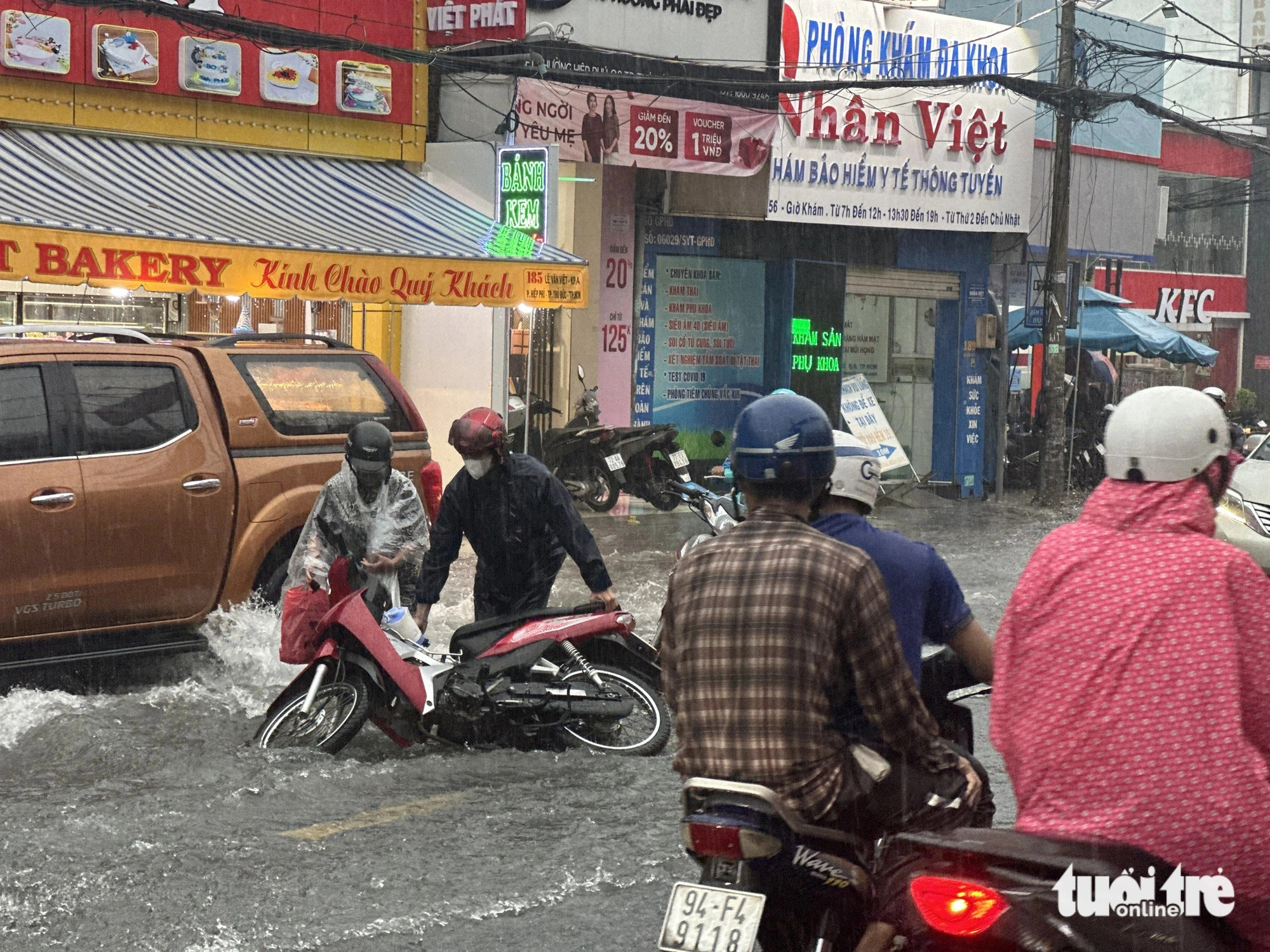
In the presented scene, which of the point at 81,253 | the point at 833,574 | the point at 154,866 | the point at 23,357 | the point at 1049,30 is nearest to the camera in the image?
the point at 833,574

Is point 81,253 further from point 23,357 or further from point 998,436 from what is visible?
point 998,436

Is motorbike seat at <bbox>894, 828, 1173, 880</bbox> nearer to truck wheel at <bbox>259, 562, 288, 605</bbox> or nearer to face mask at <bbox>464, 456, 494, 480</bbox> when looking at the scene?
face mask at <bbox>464, 456, 494, 480</bbox>

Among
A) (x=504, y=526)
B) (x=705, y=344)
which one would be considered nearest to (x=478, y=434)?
(x=504, y=526)

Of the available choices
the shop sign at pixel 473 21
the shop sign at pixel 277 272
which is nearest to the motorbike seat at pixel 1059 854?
the shop sign at pixel 277 272

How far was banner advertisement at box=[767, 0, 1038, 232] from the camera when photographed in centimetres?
1911

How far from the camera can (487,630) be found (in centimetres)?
696

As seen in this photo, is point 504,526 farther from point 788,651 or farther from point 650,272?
point 650,272

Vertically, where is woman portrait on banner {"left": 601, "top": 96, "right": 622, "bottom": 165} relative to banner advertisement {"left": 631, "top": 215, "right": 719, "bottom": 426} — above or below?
above

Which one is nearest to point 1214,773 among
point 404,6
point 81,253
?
point 81,253

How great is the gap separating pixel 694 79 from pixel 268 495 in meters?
9.40

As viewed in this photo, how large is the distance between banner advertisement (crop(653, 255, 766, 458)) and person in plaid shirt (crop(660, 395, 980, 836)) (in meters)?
16.1

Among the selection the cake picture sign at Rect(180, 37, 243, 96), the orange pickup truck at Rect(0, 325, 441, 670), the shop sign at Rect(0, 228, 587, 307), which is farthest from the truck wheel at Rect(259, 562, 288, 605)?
the cake picture sign at Rect(180, 37, 243, 96)

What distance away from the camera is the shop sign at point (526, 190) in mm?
15141

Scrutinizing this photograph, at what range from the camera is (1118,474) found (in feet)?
9.91
